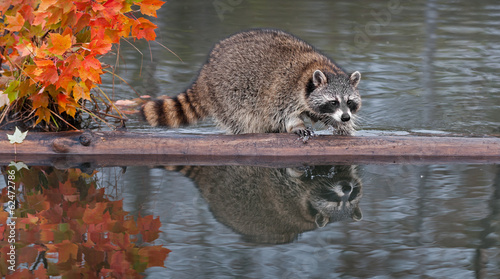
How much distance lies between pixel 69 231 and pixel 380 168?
7.37 feet

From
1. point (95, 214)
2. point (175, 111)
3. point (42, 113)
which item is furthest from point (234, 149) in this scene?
point (42, 113)

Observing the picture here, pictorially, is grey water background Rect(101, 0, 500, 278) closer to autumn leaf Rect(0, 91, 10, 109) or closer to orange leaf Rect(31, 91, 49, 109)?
orange leaf Rect(31, 91, 49, 109)

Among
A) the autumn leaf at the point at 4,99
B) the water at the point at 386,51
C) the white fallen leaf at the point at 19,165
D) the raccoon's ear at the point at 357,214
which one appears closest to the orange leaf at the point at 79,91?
the autumn leaf at the point at 4,99

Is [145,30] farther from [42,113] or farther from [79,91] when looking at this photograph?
[42,113]

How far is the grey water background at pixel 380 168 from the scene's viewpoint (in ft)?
11.2

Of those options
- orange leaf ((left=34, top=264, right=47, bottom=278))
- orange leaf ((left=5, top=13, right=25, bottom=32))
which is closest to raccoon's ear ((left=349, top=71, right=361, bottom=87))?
orange leaf ((left=5, top=13, right=25, bottom=32))

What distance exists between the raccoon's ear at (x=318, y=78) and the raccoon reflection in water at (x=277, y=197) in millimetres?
660

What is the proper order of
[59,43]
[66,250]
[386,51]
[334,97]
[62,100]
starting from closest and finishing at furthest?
[66,250]
[59,43]
[62,100]
[334,97]
[386,51]

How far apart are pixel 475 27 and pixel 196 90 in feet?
19.7

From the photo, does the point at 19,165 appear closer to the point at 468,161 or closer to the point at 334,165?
the point at 334,165

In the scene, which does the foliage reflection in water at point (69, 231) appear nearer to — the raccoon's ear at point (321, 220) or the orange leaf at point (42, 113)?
the orange leaf at point (42, 113)

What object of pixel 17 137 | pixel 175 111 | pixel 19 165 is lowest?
pixel 19 165

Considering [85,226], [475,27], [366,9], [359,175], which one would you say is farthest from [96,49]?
[366,9]

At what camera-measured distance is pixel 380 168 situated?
16.1 ft
